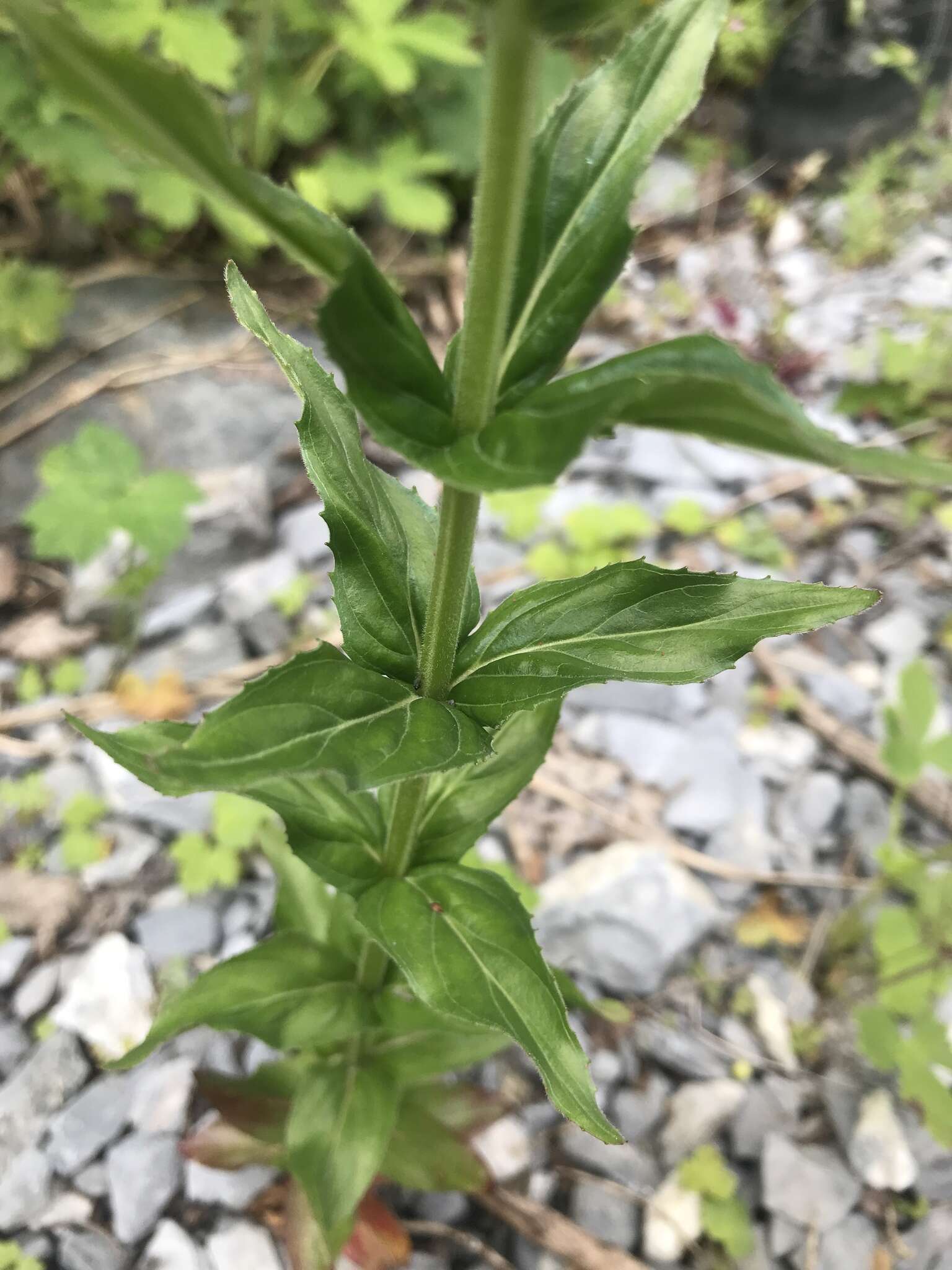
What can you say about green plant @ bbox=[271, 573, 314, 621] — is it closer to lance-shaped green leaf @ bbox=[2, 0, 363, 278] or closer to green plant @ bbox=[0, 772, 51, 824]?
green plant @ bbox=[0, 772, 51, 824]

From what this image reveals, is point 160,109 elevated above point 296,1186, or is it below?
above

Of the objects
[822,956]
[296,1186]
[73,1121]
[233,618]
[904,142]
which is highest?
[904,142]

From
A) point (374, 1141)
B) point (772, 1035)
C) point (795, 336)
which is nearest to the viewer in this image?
point (374, 1141)

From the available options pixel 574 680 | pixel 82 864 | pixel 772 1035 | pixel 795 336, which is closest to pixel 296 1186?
pixel 82 864

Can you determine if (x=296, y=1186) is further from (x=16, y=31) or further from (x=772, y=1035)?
(x=16, y=31)

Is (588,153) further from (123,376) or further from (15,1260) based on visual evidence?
(123,376)

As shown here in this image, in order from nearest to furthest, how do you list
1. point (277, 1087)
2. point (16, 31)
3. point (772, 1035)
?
1. point (16, 31)
2. point (277, 1087)
3. point (772, 1035)

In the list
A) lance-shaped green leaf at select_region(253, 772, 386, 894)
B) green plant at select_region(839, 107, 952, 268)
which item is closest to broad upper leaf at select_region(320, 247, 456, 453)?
lance-shaped green leaf at select_region(253, 772, 386, 894)

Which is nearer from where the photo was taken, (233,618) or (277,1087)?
(277,1087)
